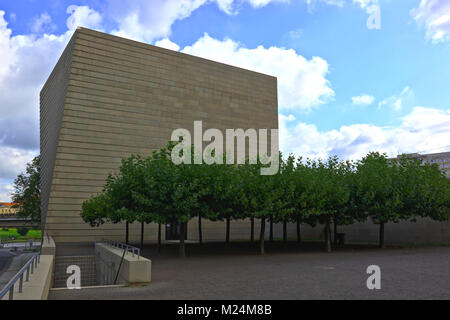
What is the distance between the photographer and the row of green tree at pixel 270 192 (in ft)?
68.6

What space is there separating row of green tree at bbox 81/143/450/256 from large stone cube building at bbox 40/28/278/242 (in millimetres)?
6388

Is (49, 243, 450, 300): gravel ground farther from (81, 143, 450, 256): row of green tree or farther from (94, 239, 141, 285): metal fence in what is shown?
(81, 143, 450, 256): row of green tree

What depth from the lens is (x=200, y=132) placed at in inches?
1688

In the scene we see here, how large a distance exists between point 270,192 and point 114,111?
21.2 m

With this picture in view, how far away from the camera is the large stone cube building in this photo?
1414 inches

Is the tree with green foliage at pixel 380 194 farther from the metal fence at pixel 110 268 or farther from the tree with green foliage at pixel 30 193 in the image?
the tree with green foliage at pixel 30 193

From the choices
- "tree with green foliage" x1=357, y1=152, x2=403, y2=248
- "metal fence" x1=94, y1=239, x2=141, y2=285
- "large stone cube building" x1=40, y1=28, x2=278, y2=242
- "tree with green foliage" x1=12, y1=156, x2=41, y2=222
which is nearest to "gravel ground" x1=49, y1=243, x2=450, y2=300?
"metal fence" x1=94, y1=239, x2=141, y2=285

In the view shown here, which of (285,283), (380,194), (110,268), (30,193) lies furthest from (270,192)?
(30,193)

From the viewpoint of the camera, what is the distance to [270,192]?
23.7m

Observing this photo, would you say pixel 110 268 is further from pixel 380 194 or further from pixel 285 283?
pixel 380 194

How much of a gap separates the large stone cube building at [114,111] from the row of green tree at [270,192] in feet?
21.0

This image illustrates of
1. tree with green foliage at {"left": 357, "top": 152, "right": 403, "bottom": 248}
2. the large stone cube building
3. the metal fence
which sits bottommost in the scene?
the metal fence

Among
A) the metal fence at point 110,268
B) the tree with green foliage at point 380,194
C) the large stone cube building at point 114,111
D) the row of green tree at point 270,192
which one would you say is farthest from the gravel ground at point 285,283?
the large stone cube building at point 114,111
